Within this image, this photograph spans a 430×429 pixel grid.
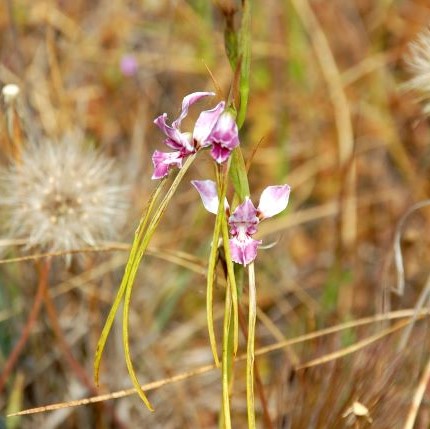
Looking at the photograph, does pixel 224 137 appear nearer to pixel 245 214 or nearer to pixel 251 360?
pixel 245 214

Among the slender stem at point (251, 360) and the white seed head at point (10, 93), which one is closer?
the slender stem at point (251, 360)

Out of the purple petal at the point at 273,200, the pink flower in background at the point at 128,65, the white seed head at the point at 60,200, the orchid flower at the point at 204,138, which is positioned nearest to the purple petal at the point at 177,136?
the orchid flower at the point at 204,138

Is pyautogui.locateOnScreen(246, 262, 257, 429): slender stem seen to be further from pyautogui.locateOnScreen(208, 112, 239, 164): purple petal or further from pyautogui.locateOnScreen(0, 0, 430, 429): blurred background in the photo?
pyautogui.locateOnScreen(0, 0, 430, 429): blurred background


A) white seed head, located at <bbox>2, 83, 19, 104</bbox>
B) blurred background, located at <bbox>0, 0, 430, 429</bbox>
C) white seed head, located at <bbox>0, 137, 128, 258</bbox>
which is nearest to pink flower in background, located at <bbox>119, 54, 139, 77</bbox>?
blurred background, located at <bbox>0, 0, 430, 429</bbox>

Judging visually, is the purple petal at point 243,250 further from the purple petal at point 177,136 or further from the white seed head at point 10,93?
the white seed head at point 10,93

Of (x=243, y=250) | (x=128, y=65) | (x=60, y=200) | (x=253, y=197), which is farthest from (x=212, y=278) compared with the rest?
(x=128, y=65)
